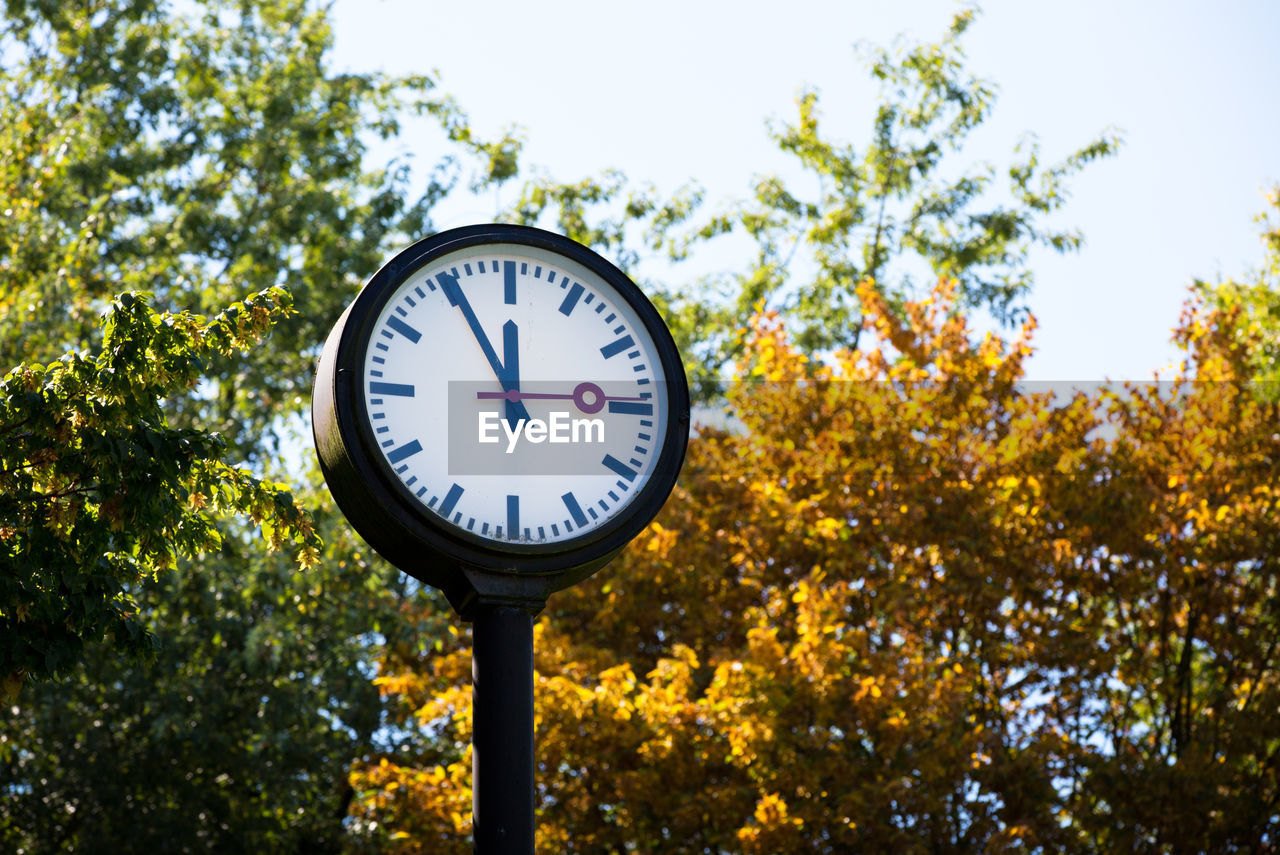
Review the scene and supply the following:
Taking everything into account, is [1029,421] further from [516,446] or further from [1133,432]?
[516,446]

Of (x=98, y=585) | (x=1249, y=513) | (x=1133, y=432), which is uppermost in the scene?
(x=1133, y=432)

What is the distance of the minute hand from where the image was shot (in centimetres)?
384

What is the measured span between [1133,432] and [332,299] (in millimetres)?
8253

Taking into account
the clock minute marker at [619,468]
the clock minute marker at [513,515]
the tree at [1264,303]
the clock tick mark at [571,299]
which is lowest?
the clock minute marker at [513,515]

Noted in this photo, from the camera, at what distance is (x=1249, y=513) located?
37.7 ft

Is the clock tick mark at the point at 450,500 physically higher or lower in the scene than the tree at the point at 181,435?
lower

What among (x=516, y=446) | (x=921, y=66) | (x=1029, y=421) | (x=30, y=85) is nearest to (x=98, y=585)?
(x=516, y=446)

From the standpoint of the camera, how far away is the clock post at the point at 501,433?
364 cm

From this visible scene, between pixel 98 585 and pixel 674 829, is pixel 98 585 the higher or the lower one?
the lower one

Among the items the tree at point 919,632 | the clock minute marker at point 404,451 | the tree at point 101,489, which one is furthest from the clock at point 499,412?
the tree at point 919,632

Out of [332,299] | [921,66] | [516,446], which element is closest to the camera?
[516,446]

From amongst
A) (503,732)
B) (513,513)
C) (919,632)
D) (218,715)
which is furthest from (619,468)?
(218,715)

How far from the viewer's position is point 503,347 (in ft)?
12.8

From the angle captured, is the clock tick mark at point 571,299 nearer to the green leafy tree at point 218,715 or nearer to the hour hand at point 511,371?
the hour hand at point 511,371
